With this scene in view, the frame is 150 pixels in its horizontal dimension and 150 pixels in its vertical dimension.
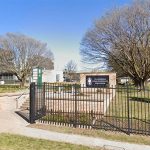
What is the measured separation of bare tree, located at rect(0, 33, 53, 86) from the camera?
160 ft

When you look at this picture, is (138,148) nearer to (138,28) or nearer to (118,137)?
(118,137)

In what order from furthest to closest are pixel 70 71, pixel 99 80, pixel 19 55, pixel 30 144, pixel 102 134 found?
pixel 70 71 < pixel 19 55 < pixel 99 80 < pixel 102 134 < pixel 30 144

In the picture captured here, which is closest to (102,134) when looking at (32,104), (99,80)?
(32,104)

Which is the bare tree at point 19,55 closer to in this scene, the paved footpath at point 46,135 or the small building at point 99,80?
the small building at point 99,80

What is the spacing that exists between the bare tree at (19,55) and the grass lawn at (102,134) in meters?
38.2

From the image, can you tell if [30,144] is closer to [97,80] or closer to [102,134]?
[102,134]

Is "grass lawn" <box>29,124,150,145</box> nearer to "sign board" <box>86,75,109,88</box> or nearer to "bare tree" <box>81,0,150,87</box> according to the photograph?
"sign board" <box>86,75,109,88</box>

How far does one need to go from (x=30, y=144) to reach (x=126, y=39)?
27470mm

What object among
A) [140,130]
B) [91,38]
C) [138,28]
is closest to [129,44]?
[138,28]

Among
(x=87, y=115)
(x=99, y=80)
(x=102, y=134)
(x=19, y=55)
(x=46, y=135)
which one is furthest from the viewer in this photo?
(x=19, y=55)

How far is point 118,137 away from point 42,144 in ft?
10.0

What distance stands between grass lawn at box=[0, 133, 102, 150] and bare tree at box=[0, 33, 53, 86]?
39894mm

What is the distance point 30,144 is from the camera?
9094 mm

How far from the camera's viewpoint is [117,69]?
40406mm
